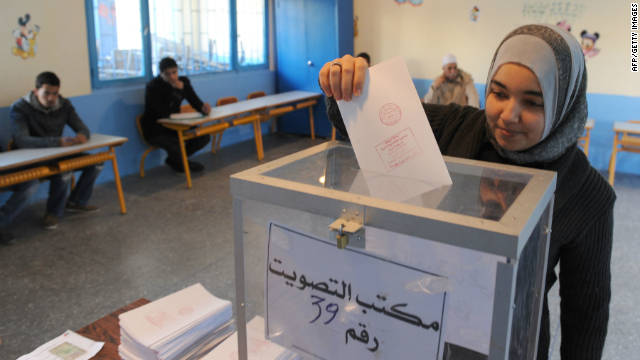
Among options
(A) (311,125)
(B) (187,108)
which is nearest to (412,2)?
(A) (311,125)

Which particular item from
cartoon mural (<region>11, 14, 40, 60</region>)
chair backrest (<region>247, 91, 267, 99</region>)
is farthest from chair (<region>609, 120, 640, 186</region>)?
cartoon mural (<region>11, 14, 40, 60</region>)

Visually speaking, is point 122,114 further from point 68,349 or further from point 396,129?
point 396,129

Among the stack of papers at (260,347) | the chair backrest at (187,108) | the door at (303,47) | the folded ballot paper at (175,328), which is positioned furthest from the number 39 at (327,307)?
the door at (303,47)

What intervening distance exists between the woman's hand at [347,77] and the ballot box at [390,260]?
0.12 meters

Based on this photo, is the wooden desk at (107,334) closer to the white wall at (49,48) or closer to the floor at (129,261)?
the floor at (129,261)

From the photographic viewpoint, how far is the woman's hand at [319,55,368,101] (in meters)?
0.79

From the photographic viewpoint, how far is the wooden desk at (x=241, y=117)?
504cm

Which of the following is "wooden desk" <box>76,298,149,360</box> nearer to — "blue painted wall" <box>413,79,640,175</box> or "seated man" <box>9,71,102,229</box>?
"seated man" <box>9,71,102,229</box>

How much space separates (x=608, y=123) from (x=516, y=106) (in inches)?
214

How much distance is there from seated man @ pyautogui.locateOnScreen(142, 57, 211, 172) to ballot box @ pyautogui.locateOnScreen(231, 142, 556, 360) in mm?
4684

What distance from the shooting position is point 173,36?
231 inches

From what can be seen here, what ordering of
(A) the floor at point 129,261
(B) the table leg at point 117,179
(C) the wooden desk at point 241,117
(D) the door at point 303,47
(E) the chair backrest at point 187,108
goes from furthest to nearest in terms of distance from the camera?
(D) the door at point 303,47
(E) the chair backrest at point 187,108
(C) the wooden desk at point 241,117
(B) the table leg at point 117,179
(A) the floor at point 129,261

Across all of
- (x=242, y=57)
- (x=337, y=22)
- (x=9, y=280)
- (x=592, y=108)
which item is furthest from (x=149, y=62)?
(x=592, y=108)

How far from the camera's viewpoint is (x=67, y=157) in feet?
13.7
